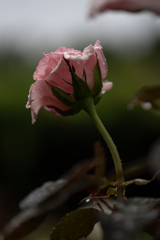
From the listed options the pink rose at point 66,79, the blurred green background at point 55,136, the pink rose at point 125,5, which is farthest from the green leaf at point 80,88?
the blurred green background at point 55,136

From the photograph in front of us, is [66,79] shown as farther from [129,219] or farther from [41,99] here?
[129,219]

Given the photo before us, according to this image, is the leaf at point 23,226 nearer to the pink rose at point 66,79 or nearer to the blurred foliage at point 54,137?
the pink rose at point 66,79

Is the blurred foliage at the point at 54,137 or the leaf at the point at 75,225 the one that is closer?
the leaf at the point at 75,225

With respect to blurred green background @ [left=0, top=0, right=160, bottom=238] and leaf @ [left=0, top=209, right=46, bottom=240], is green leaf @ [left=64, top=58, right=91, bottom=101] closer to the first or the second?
leaf @ [left=0, top=209, right=46, bottom=240]

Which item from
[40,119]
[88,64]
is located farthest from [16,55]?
[88,64]

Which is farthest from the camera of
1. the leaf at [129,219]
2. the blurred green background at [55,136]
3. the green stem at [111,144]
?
the blurred green background at [55,136]

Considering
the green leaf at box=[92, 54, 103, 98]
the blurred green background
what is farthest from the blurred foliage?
the green leaf at box=[92, 54, 103, 98]

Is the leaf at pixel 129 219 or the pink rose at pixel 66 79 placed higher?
the pink rose at pixel 66 79
